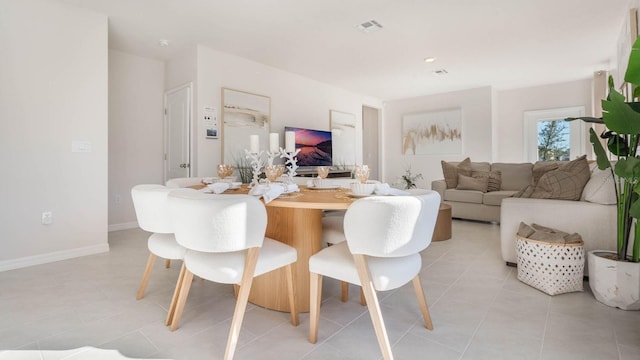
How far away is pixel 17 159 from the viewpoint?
2762mm

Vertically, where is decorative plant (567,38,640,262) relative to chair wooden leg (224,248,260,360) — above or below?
above

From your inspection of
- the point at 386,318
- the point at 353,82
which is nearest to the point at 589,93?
the point at 353,82

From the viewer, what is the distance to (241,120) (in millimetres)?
4422

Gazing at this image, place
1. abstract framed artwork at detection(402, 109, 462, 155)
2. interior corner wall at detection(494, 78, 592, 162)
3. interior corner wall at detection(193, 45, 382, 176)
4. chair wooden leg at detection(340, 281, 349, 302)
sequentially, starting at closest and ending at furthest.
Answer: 1. chair wooden leg at detection(340, 281, 349, 302)
2. interior corner wall at detection(193, 45, 382, 176)
3. interior corner wall at detection(494, 78, 592, 162)
4. abstract framed artwork at detection(402, 109, 462, 155)

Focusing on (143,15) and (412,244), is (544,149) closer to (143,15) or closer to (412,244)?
(412,244)

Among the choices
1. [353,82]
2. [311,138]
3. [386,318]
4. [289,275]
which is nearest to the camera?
[289,275]

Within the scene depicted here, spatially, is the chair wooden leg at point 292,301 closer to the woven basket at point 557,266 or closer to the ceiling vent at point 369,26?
the woven basket at point 557,266

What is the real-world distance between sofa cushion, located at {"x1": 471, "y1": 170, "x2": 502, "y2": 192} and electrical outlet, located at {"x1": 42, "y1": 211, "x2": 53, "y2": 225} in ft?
17.4

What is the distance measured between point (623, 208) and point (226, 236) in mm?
2384

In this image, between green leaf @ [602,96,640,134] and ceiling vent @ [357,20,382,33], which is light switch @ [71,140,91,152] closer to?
ceiling vent @ [357,20,382,33]

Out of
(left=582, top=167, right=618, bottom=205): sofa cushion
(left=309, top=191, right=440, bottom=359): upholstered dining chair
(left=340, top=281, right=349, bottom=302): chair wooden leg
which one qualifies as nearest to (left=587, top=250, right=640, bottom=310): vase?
(left=582, top=167, right=618, bottom=205): sofa cushion

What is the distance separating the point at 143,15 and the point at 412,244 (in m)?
3.51

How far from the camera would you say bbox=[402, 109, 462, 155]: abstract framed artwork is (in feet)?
21.8

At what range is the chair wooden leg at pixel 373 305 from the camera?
1266 mm
